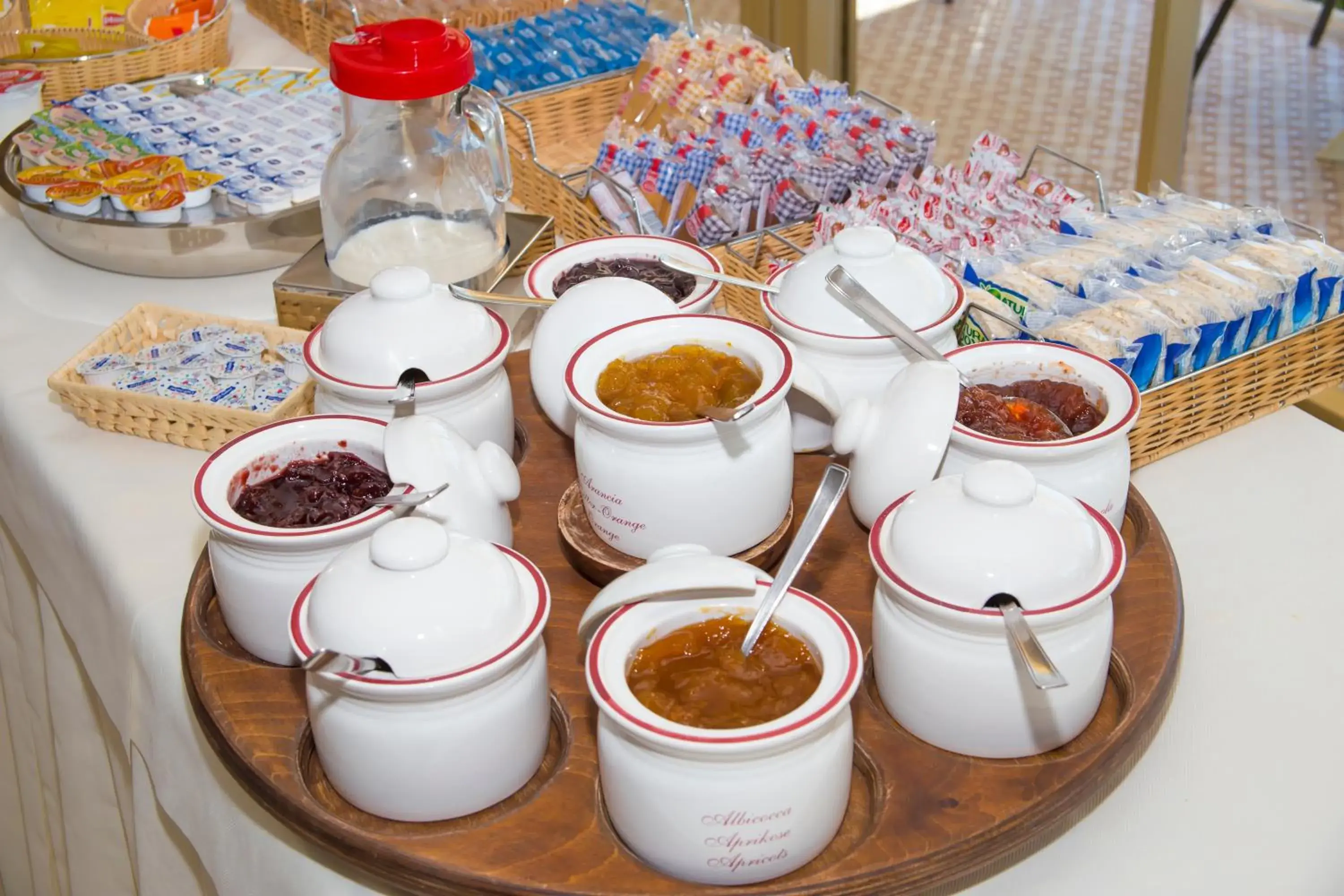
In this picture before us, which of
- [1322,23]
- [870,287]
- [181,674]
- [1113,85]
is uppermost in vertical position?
[870,287]

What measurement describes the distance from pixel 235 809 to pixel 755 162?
1.00m

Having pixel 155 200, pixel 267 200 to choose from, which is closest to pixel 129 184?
pixel 155 200

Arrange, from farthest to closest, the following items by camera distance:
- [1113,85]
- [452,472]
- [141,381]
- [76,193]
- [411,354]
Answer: [1113,85]
[76,193]
[141,381]
[411,354]
[452,472]

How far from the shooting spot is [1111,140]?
3783 millimetres

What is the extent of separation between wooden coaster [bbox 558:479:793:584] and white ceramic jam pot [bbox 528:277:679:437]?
0.11 m

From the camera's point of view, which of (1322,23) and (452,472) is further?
(1322,23)

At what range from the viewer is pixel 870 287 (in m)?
1.12

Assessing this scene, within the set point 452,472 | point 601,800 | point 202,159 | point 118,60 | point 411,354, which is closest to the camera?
point 601,800

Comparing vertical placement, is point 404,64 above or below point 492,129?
above

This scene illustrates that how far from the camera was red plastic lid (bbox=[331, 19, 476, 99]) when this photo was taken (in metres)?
1.35

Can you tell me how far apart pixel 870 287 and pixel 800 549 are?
31 centimetres

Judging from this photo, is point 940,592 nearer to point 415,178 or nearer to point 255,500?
point 255,500

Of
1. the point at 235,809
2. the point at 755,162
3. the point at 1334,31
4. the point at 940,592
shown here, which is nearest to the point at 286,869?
the point at 235,809

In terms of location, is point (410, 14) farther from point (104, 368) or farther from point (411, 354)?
point (411, 354)
